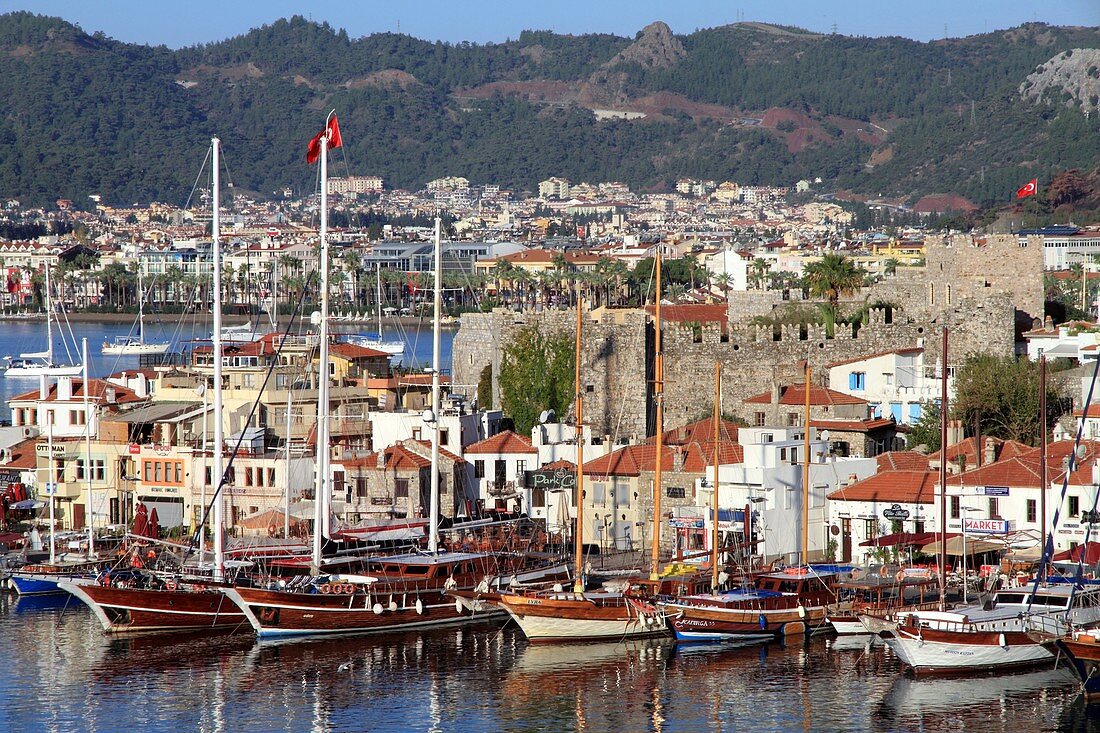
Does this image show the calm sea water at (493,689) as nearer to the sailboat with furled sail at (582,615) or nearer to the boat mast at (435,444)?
the sailboat with furled sail at (582,615)

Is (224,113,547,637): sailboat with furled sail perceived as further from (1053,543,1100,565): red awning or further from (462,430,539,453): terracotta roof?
(1053,543,1100,565): red awning

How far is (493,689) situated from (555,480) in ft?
34.4

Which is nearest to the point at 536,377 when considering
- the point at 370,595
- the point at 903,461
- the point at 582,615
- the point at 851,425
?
the point at 851,425

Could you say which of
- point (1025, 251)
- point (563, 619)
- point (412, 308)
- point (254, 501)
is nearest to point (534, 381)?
point (254, 501)

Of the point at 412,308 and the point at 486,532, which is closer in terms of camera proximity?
the point at 486,532

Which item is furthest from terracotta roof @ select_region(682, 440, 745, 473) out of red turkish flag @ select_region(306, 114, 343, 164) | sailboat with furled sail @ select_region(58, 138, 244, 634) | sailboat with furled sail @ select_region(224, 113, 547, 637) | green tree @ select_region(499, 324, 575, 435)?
sailboat with furled sail @ select_region(58, 138, 244, 634)

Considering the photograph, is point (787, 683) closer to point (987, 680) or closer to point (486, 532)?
point (987, 680)

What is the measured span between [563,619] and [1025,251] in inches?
837

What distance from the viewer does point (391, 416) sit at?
44.1 metres

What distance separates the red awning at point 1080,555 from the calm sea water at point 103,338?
5648 cm

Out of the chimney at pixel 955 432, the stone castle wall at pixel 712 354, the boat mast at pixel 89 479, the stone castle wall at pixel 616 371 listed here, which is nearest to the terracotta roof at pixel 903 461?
the chimney at pixel 955 432

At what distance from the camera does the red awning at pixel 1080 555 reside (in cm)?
3195

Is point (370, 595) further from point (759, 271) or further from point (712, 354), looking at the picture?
point (759, 271)

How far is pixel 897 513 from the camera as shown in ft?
115
